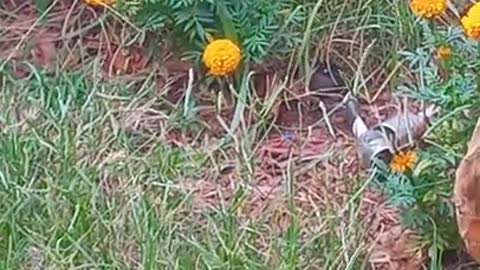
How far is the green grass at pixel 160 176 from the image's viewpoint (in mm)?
2396

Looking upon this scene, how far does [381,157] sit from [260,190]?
27 cm

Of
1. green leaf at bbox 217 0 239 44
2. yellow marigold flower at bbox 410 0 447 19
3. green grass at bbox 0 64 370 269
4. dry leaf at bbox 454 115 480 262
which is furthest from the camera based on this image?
green leaf at bbox 217 0 239 44

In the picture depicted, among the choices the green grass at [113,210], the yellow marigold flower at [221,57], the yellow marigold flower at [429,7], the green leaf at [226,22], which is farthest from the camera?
the green leaf at [226,22]

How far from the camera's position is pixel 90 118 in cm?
284

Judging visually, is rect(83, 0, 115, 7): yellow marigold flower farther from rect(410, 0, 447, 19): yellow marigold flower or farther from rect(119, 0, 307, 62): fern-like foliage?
rect(410, 0, 447, 19): yellow marigold flower

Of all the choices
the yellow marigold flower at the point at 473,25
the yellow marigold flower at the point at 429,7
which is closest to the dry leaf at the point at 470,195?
the yellow marigold flower at the point at 473,25

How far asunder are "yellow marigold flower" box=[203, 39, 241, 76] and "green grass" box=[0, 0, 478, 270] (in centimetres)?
10

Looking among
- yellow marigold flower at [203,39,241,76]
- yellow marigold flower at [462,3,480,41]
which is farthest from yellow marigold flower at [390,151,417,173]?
yellow marigold flower at [203,39,241,76]

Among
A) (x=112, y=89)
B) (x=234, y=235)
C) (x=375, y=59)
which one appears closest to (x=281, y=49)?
(x=375, y=59)

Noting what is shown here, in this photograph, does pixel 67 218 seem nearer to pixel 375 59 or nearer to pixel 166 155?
pixel 166 155

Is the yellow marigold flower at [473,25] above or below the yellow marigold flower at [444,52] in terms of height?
above

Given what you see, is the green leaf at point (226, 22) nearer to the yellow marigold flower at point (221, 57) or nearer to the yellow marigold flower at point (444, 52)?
the yellow marigold flower at point (221, 57)

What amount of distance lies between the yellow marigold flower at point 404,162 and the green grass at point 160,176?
0.55 feet

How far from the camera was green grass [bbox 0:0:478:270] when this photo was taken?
2.40 metres
